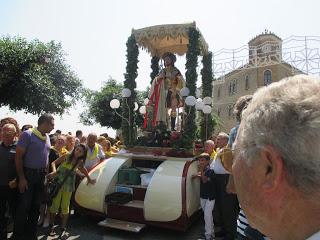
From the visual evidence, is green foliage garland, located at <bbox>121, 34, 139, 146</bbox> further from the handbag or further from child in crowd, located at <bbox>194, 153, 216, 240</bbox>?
child in crowd, located at <bbox>194, 153, 216, 240</bbox>

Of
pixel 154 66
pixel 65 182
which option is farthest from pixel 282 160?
pixel 154 66

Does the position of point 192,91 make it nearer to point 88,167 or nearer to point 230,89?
point 88,167

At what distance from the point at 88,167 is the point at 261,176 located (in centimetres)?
634

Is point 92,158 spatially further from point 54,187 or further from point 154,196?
point 154,196

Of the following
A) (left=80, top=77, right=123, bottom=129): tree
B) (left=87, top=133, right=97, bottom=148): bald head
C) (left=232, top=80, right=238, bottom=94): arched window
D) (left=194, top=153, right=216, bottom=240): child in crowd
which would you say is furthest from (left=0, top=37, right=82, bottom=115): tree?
(left=232, top=80, right=238, bottom=94): arched window

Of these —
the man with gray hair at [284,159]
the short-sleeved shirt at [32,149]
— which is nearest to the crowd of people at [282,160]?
the man with gray hair at [284,159]

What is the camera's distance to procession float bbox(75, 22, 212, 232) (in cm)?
573

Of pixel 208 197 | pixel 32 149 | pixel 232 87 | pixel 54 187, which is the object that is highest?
pixel 232 87

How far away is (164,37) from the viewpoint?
8016 millimetres

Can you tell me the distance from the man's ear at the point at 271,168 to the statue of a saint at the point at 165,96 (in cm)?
749

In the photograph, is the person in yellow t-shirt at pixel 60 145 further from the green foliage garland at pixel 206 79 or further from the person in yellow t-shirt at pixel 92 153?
the green foliage garland at pixel 206 79

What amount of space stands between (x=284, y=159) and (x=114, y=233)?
5376mm

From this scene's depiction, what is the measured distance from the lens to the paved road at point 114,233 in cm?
564

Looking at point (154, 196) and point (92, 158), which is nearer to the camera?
point (154, 196)
